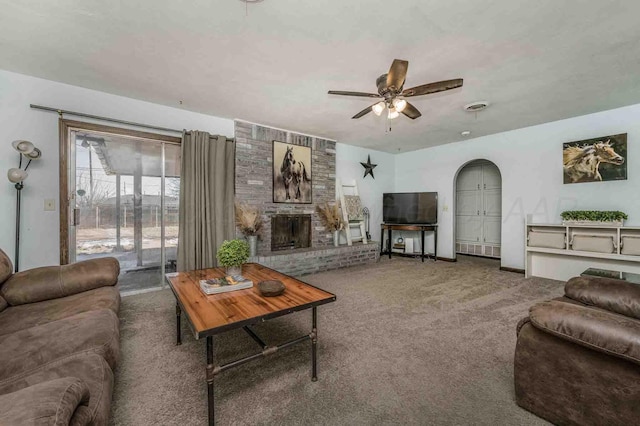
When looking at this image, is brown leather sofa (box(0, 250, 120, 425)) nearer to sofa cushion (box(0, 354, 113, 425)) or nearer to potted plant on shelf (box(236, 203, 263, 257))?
sofa cushion (box(0, 354, 113, 425))

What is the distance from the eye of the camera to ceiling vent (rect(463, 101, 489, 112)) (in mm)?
3365

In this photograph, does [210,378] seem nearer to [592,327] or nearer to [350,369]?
[350,369]

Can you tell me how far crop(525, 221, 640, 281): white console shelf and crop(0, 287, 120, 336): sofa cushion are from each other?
544 centimetres

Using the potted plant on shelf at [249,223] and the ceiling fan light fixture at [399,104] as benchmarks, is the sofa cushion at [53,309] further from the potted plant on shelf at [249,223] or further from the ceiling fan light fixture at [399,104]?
the ceiling fan light fixture at [399,104]

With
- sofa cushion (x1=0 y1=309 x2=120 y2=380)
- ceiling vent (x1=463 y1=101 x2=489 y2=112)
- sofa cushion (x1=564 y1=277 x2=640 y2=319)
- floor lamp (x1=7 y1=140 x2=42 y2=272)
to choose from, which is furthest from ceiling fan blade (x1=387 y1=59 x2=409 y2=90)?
floor lamp (x1=7 y1=140 x2=42 y2=272)

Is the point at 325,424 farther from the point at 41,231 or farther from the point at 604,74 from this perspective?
the point at 604,74

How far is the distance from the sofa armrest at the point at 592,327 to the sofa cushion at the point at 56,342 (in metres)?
2.22

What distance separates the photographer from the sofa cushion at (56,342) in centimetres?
113

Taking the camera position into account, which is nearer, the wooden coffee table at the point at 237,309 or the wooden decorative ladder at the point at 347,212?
the wooden coffee table at the point at 237,309

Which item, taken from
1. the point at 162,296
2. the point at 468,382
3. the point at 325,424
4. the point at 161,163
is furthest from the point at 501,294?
the point at 161,163

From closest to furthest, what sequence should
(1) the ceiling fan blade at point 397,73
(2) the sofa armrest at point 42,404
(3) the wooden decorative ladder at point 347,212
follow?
(2) the sofa armrest at point 42,404, (1) the ceiling fan blade at point 397,73, (3) the wooden decorative ladder at point 347,212

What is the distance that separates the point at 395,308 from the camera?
288 centimetres

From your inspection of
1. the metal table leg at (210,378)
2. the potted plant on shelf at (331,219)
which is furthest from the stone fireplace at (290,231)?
the metal table leg at (210,378)

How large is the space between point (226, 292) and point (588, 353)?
6.73 feet
